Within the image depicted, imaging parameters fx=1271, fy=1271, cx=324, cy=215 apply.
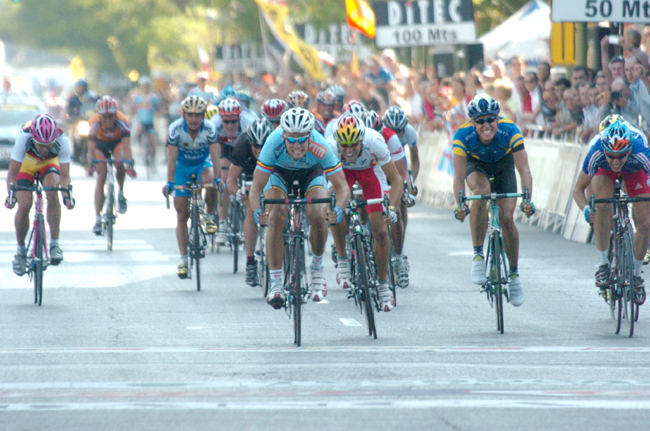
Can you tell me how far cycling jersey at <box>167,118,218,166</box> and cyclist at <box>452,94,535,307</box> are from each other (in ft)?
12.7

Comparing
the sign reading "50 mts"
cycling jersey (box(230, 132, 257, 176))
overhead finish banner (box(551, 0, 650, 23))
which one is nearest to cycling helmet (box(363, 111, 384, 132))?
cycling jersey (box(230, 132, 257, 176))

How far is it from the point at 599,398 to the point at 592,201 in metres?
2.58

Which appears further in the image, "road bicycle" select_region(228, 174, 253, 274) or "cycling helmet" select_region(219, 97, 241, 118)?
"road bicycle" select_region(228, 174, 253, 274)

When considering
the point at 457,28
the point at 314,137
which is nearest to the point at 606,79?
the point at 457,28

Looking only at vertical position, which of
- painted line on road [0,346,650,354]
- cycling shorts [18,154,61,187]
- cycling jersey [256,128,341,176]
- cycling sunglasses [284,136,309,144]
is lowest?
painted line on road [0,346,650,354]

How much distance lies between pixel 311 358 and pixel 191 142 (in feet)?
17.0

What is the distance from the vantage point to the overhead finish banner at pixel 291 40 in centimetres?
2941

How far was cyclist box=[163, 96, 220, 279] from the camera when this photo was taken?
1316cm

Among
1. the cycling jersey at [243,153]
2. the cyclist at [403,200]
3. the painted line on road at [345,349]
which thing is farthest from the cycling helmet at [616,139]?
the cycling jersey at [243,153]

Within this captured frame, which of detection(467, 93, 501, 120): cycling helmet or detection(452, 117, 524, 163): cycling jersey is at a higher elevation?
detection(467, 93, 501, 120): cycling helmet

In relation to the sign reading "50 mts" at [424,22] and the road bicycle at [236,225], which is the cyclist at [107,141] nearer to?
the road bicycle at [236,225]

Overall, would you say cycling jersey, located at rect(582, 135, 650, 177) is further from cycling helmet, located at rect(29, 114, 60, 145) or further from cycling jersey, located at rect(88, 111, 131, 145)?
cycling jersey, located at rect(88, 111, 131, 145)

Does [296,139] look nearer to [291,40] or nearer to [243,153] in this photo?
[243,153]

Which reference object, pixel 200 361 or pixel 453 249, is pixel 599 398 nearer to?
pixel 200 361
